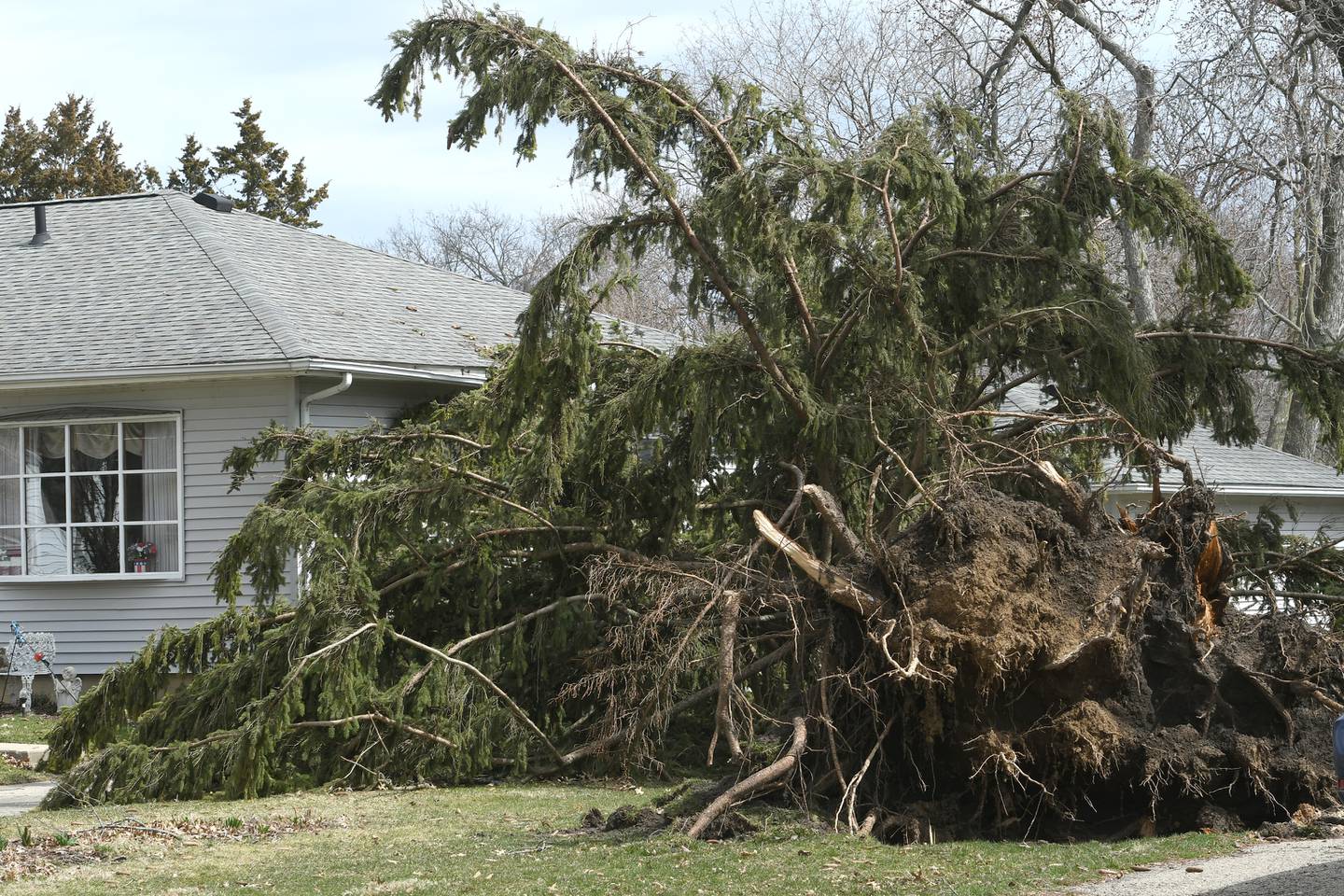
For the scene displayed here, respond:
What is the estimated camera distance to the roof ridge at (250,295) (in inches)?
546

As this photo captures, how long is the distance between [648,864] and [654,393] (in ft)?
13.1

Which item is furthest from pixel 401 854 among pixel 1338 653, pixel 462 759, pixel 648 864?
pixel 1338 653

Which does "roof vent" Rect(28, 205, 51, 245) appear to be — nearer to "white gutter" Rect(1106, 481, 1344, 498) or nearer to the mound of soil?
the mound of soil

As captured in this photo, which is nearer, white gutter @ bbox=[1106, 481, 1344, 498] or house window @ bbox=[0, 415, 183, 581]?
house window @ bbox=[0, 415, 183, 581]

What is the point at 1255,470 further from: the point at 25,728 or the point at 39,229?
the point at 39,229

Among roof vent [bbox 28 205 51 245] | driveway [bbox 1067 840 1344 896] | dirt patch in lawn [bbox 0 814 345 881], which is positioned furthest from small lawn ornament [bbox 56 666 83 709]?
driveway [bbox 1067 840 1344 896]

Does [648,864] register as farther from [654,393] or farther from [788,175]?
[788,175]

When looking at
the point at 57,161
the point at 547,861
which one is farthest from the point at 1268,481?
the point at 57,161

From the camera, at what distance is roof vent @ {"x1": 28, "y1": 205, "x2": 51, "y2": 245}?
1789cm

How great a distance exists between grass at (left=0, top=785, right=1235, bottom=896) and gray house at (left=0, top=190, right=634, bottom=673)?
6.10 metres

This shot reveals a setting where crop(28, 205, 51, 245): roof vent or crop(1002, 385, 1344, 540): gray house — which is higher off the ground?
crop(28, 205, 51, 245): roof vent

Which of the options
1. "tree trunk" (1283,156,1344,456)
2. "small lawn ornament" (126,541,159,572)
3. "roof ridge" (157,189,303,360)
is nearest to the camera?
"roof ridge" (157,189,303,360)

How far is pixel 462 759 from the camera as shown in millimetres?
9500

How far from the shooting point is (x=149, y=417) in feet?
46.9
